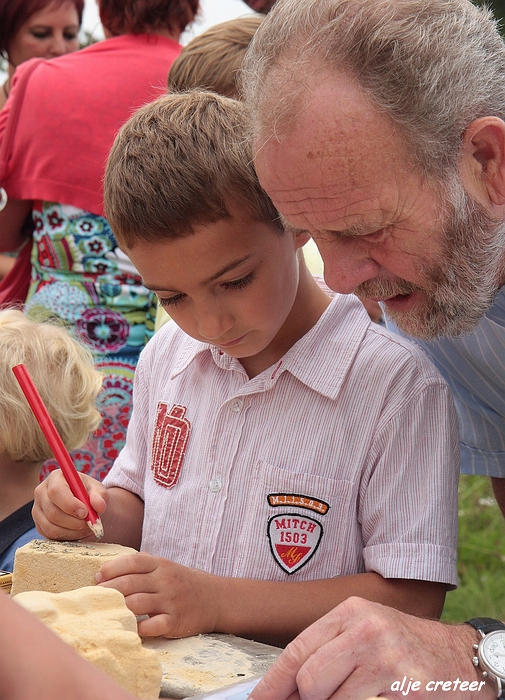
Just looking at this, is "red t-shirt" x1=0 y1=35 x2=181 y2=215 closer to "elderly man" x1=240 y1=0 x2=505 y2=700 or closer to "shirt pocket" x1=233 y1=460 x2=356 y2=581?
"elderly man" x1=240 y1=0 x2=505 y2=700

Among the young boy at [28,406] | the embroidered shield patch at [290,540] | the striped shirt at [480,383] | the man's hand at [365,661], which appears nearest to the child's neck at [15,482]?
the young boy at [28,406]

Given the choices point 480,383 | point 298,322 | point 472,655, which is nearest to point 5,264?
point 298,322

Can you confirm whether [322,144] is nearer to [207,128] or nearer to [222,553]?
[207,128]

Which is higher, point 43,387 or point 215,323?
point 215,323

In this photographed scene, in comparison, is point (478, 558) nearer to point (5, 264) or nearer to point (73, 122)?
point (5, 264)

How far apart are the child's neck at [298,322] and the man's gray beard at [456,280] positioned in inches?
8.2

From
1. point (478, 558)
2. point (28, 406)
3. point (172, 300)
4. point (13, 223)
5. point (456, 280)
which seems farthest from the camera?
point (478, 558)

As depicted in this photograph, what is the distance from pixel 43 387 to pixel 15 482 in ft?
0.86

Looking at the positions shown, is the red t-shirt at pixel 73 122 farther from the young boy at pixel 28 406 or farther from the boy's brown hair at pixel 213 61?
the young boy at pixel 28 406

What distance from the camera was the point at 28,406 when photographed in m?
2.18

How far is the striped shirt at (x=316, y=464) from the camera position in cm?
161

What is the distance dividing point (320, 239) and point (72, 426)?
3.11 feet

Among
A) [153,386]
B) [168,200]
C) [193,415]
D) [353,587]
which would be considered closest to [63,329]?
[153,386]

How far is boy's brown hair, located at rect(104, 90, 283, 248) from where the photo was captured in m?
1.64
